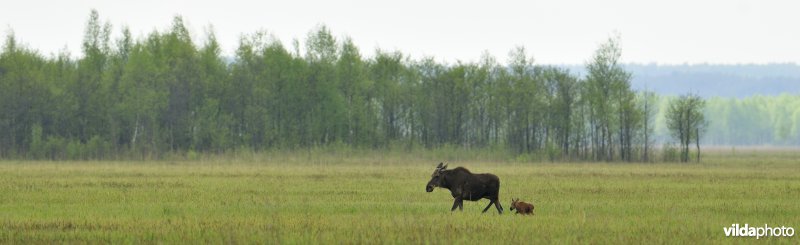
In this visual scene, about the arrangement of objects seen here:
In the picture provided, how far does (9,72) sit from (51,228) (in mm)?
58740

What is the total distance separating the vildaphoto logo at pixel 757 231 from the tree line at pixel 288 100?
177 feet

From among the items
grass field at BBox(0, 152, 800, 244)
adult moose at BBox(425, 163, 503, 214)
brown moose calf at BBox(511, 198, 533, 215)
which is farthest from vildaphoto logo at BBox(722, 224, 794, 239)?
adult moose at BBox(425, 163, 503, 214)

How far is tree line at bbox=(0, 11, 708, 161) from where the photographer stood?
76.9 meters

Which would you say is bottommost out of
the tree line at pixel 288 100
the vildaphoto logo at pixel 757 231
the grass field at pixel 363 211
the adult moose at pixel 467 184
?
the vildaphoto logo at pixel 757 231

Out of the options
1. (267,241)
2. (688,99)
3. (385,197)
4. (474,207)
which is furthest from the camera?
(688,99)

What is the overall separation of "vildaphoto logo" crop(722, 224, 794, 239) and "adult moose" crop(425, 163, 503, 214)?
512 centimetres

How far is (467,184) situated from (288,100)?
5910 cm

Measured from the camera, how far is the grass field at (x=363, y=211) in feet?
64.3

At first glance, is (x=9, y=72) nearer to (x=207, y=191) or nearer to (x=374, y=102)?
(x=374, y=102)

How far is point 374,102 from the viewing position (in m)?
87.6

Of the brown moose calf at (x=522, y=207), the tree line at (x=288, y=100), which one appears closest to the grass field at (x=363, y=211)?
the brown moose calf at (x=522, y=207)

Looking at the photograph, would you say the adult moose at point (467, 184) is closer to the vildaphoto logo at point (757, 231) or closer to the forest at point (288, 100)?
the vildaphoto logo at point (757, 231)

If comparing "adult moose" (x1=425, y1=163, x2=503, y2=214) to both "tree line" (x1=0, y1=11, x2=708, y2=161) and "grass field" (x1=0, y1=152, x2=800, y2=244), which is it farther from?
"tree line" (x1=0, y1=11, x2=708, y2=161)

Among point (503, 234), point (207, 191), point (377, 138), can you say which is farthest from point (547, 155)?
point (503, 234)
